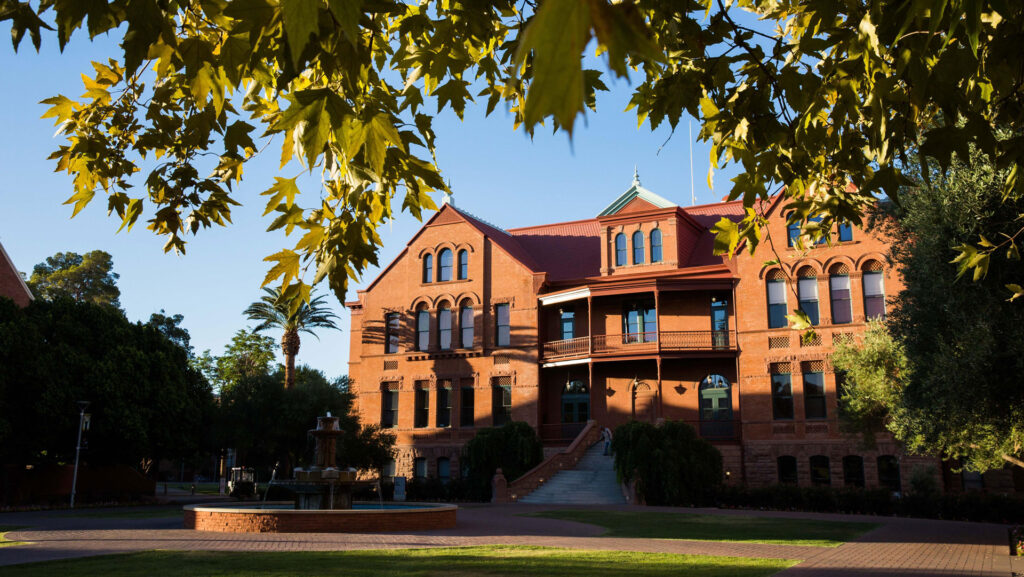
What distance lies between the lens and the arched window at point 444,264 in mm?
40531

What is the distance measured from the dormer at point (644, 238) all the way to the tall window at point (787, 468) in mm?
9618

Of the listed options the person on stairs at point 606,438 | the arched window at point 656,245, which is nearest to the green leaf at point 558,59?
the person on stairs at point 606,438

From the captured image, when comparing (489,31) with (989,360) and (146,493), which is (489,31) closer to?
(989,360)

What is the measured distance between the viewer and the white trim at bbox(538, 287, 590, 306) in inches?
1393

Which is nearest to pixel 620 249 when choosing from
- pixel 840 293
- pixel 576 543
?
pixel 840 293

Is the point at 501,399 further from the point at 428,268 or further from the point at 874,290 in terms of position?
the point at 874,290

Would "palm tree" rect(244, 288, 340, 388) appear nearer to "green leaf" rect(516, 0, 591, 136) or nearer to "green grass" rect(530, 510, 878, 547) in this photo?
"green grass" rect(530, 510, 878, 547)

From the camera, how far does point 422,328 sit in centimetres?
4053

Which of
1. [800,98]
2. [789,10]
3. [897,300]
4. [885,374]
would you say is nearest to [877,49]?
[800,98]

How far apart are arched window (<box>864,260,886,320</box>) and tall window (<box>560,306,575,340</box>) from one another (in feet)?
43.4

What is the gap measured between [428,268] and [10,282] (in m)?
22.4

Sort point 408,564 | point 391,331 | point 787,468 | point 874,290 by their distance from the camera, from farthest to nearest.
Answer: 1. point 391,331
2. point 787,468
3. point 874,290
4. point 408,564

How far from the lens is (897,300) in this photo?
18.1 meters

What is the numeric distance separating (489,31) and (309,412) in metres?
33.7
